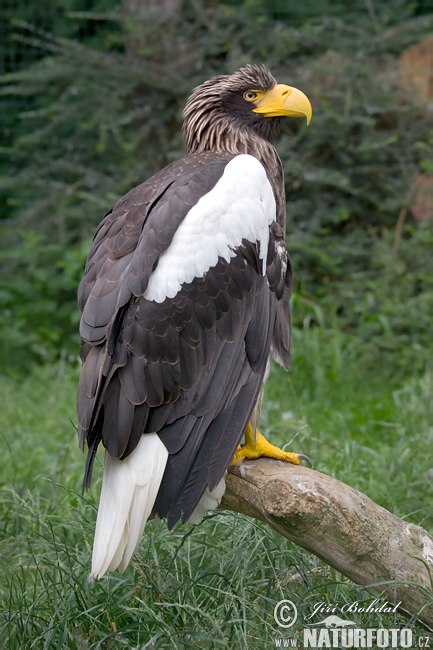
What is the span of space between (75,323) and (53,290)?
0.41 metres

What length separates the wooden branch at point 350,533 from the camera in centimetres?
204

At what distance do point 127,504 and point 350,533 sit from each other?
65 cm

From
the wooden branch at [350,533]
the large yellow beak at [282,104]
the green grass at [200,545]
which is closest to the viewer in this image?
the wooden branch at [350,533]

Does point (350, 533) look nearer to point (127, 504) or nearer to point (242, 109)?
point (127, 504)

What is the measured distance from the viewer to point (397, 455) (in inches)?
134

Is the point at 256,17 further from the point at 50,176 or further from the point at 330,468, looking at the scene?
the point at 330,468

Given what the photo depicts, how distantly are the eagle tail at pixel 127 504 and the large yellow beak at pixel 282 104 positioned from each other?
1.39m

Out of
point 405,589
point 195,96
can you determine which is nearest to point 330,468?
point 405,589

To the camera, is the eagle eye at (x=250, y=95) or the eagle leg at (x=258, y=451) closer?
the eagle leg at (x=258, y=451)

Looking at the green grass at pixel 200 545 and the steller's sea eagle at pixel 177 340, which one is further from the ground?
the steller's sea eagle at pixel 177 340

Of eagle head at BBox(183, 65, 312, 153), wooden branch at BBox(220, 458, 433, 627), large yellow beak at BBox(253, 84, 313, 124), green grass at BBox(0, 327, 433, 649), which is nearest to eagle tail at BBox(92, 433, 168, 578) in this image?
green grass at BBox(0, 327, 433, 649)

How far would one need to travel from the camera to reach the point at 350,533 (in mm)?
2068

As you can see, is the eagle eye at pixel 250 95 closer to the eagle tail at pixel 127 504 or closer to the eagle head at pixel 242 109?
the eagle head at pixel 242 109

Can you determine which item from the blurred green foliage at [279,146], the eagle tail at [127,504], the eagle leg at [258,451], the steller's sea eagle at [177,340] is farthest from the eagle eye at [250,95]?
the blurred green foliage at [279,146]
